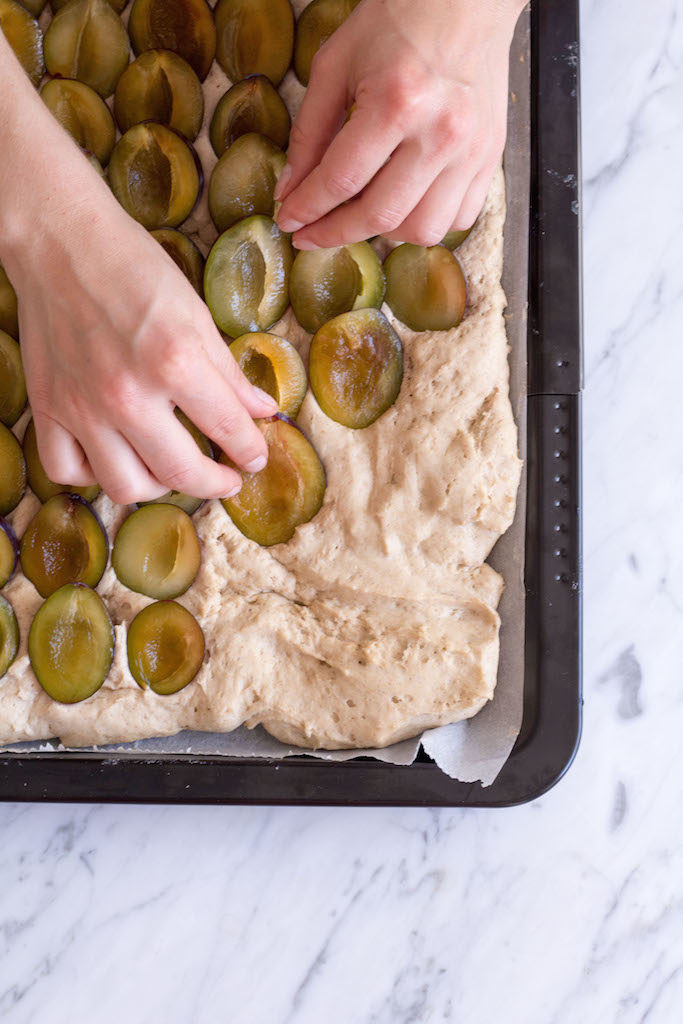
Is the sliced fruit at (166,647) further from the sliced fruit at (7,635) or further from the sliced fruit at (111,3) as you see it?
the sliced fruit at (111,3)

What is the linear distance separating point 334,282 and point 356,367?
0.33 ft

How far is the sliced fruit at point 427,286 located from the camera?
1.03 meters

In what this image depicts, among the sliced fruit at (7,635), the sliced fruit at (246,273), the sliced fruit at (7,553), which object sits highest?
the sliced fruit at (246,273)

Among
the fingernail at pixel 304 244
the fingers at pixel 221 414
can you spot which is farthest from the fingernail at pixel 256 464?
the fingernail at pixel 304 244

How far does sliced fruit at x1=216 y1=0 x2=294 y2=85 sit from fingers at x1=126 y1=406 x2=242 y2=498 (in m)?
0.51

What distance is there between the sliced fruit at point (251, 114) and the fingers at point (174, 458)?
1.39ft

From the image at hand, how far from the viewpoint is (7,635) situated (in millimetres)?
1015

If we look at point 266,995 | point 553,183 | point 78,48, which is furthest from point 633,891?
point 78,48

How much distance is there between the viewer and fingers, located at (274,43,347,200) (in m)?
0.85

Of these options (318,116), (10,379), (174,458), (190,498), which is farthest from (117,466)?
(318,116)

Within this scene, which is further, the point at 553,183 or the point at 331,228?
the point at 553,183

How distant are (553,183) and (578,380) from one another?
0.24 metres

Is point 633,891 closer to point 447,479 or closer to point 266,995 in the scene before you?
point 266,995

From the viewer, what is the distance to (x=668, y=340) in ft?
4.12
